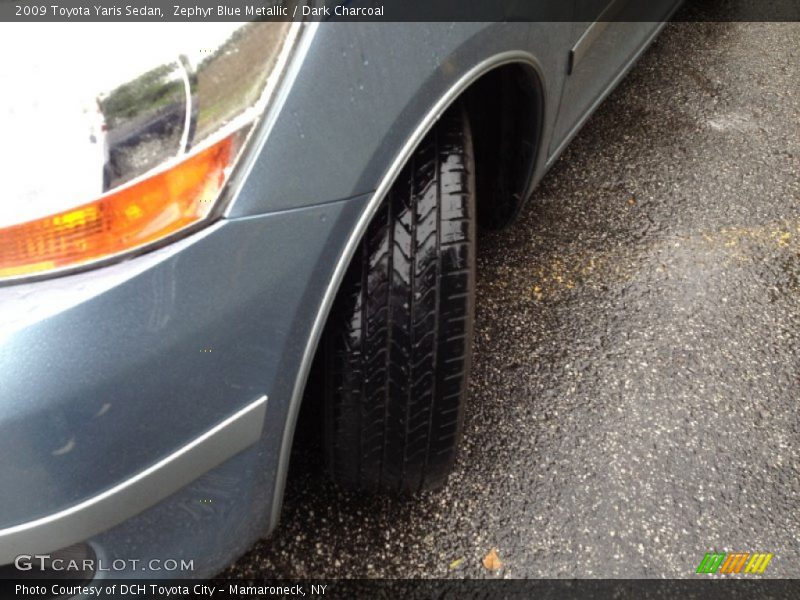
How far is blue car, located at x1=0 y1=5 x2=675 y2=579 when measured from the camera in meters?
0.85

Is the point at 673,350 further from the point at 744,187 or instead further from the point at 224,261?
the point at 224,261

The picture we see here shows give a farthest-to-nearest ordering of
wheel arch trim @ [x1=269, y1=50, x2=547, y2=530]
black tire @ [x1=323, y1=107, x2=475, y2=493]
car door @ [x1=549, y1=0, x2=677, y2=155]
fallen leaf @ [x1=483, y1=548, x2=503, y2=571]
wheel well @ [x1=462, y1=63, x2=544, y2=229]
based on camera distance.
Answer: car door @ [x1=549, y1=0, x2=677, y2=155]
wheel well @ [x1=462, y1=63, x2=544, y2=229]
fallen leaf @ [x1=483, y1=548, x2=503, y2=571]
black tire @ [x1=323, y1=107, x2=475, y2=493]
wheel arch trim @ [x1=269, y1=50, x2=547, y2=530]

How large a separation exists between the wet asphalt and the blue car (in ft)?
1.46

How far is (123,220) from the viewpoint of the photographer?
87 centimetres

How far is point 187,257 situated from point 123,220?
9 cm

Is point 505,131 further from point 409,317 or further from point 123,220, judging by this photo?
point 123,220

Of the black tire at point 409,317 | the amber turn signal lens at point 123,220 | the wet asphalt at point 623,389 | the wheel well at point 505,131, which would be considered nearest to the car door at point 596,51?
the wheel well at point 505,131

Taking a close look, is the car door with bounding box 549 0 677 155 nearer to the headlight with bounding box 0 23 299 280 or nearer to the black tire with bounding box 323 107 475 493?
the black tire with bounding box 323 107 475 493

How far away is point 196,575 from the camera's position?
3.82ft

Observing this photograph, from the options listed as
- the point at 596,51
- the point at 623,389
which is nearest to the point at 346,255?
the point at 623,389

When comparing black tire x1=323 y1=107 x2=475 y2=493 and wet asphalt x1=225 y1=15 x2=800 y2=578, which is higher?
black tire x1=323 y1=107 x2=475 y2=493

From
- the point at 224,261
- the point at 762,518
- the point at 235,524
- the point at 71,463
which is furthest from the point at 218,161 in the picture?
the point at 762,518

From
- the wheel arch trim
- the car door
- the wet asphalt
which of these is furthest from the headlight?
the car door

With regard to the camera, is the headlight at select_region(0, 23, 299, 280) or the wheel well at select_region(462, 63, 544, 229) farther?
the wheel well at select_region(462, 63, 544, 229)
